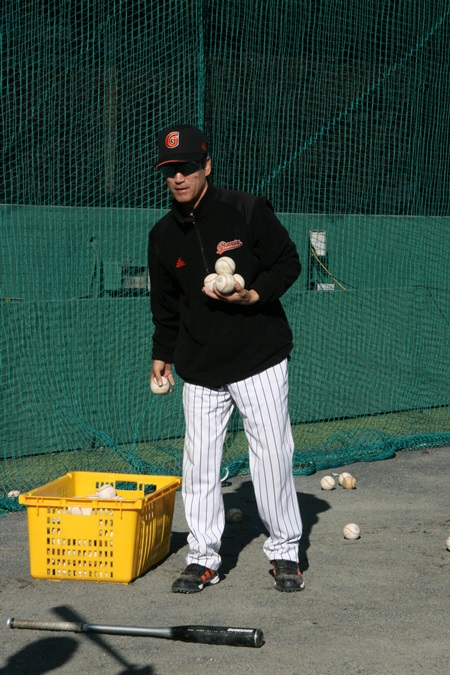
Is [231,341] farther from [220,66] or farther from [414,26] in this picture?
[414,26]

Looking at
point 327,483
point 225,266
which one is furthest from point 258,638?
point 327,483

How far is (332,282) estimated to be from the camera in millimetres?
10344

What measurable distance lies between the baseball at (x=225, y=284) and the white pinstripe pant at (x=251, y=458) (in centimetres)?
51

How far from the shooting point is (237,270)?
5.03 metres

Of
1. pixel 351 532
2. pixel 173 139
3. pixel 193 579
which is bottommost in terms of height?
pixel 351 532

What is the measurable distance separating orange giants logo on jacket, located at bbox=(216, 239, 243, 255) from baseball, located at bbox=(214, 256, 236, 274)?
145 mm

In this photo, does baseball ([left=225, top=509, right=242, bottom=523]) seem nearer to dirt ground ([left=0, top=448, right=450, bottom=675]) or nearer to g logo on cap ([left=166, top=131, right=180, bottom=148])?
dirt ground ([left=0, top=448, right=450, bottom=675])

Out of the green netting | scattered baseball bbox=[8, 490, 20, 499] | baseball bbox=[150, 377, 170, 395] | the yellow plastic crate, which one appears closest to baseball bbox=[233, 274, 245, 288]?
baseball bbox=[150, 377, 170, 395]

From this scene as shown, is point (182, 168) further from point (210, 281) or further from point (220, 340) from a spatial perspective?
point (220, 340)

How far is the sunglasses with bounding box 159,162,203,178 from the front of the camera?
4.95 m

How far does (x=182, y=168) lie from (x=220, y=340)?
2.72 ft

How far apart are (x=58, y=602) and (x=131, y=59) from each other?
4.95 m

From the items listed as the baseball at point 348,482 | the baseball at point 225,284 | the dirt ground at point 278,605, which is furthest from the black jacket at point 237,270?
the baseball at point 348,482

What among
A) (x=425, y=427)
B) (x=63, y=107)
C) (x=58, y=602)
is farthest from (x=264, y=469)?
(x=425, y=427)
